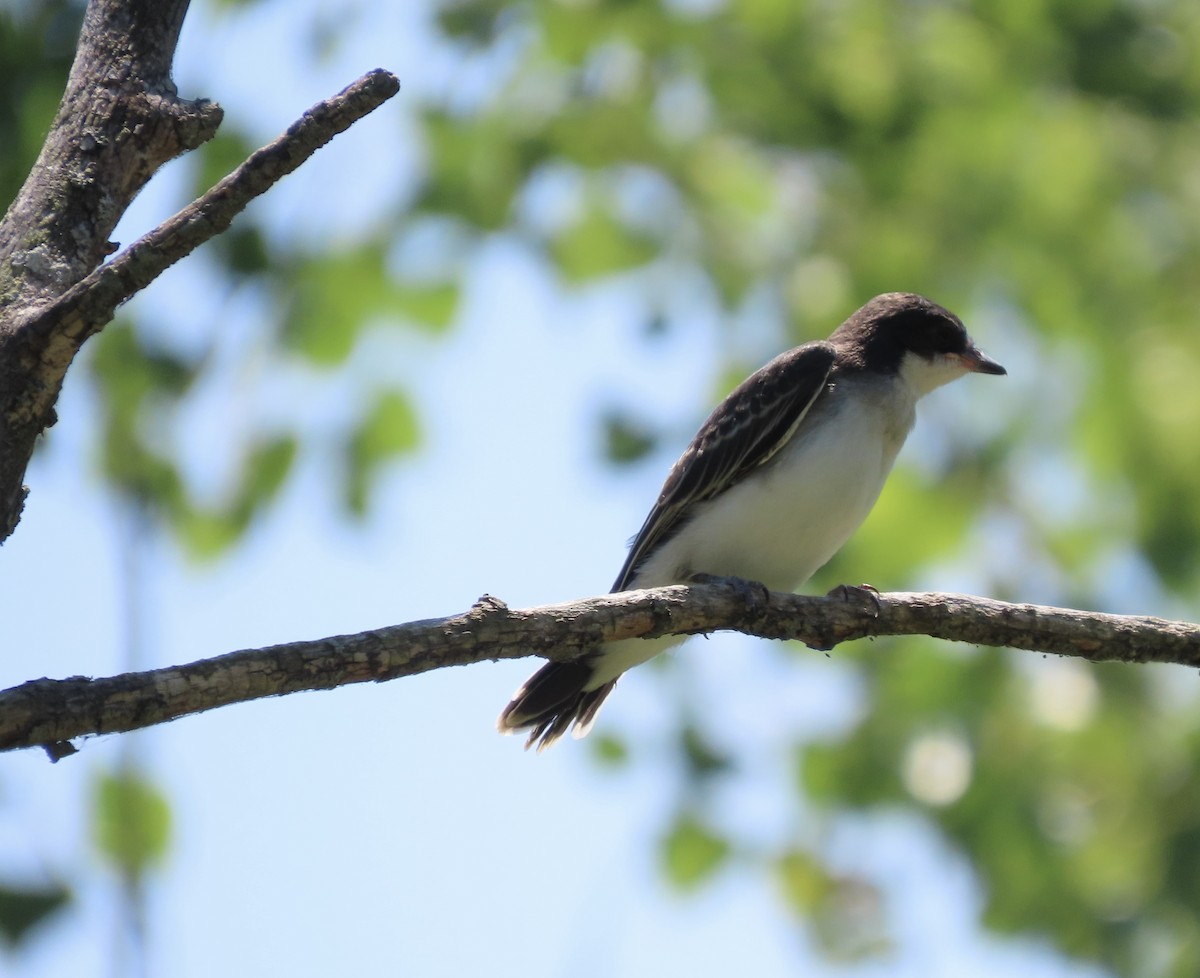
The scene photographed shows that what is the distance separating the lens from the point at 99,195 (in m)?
3.00

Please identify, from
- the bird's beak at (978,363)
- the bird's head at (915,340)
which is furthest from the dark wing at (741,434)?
the bird's beak at (978,363)

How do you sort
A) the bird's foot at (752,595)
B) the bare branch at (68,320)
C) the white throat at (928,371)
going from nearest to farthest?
the bare branch at (68,320) → the bird's foot at (752,595) → the white throat at (928,371)

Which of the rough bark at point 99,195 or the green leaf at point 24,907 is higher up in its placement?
the rough bark at point 99,195

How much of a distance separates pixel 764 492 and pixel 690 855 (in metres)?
2.19

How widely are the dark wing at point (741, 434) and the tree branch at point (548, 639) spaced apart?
101cm

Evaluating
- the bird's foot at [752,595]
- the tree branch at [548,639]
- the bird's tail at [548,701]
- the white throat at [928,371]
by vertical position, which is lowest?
the tree branch at [548,639]

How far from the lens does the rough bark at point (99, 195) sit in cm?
283

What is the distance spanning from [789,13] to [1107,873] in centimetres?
471

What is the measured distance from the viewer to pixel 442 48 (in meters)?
6.72

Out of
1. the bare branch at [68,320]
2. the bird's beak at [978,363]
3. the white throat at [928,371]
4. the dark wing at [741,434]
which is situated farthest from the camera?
the bird's beak at [978,363]

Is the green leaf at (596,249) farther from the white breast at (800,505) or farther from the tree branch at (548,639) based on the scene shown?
the tree branch at (548,639)

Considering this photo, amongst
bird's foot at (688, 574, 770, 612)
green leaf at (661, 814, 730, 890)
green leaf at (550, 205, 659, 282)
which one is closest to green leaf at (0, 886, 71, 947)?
bird's foot at (688, 574, 770, 612)

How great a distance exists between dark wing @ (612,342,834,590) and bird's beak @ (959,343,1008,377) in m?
0.94

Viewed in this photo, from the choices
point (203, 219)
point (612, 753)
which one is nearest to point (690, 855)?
point (612, 753)
